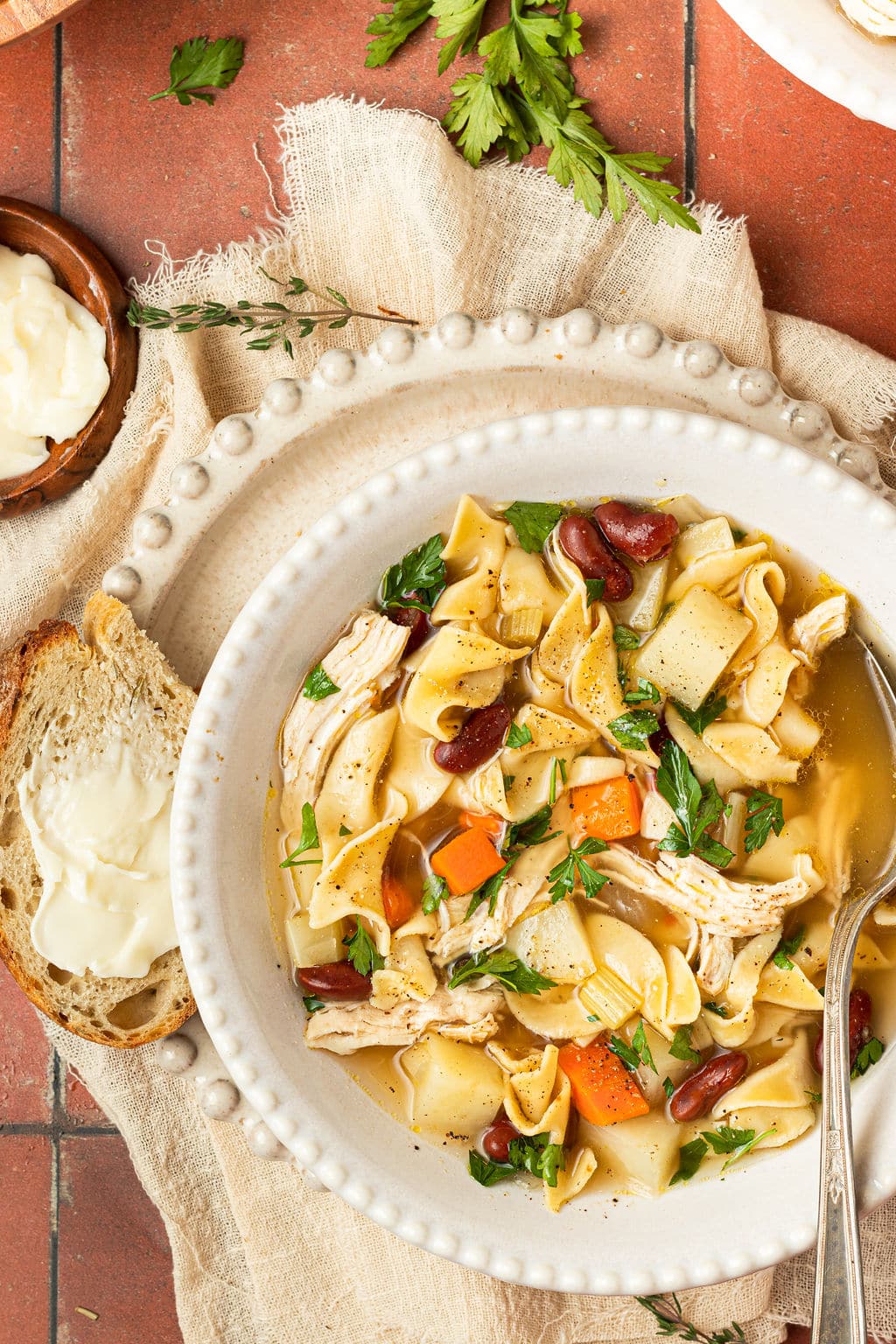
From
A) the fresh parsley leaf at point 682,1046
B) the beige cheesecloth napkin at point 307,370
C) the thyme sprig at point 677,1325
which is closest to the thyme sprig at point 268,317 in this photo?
the beige cheesecloth napkin at point 307,370

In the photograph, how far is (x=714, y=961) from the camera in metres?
3.22

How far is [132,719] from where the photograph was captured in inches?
140

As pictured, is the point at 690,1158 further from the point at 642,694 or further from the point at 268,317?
the point at 268,317

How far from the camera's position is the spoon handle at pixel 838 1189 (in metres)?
2.87

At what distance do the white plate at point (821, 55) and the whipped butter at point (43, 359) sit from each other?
6.78ft

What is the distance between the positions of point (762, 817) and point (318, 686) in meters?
1.28

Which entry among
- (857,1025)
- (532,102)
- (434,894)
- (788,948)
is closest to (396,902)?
(434,894)

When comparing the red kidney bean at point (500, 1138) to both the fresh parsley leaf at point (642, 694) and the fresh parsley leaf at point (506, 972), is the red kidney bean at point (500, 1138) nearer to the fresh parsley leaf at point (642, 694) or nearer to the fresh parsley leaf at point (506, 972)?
the fresh parsley leaf at point (506, 972)

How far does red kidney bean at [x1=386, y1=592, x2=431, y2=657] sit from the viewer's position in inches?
124

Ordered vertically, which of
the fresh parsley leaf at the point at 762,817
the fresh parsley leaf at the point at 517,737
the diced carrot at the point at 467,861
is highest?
the fresh parsley leaf at the point at 517,737

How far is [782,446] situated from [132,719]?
2059mm

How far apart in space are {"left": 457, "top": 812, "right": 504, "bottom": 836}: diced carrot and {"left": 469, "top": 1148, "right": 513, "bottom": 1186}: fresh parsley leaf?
952mm

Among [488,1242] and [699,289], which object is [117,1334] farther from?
[699,289]

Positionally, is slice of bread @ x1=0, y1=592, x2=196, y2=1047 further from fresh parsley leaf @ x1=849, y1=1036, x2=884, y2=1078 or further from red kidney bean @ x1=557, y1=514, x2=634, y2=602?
fresh parsley leaf @ x1=849, y1=1036, x2=884, y2=1078
